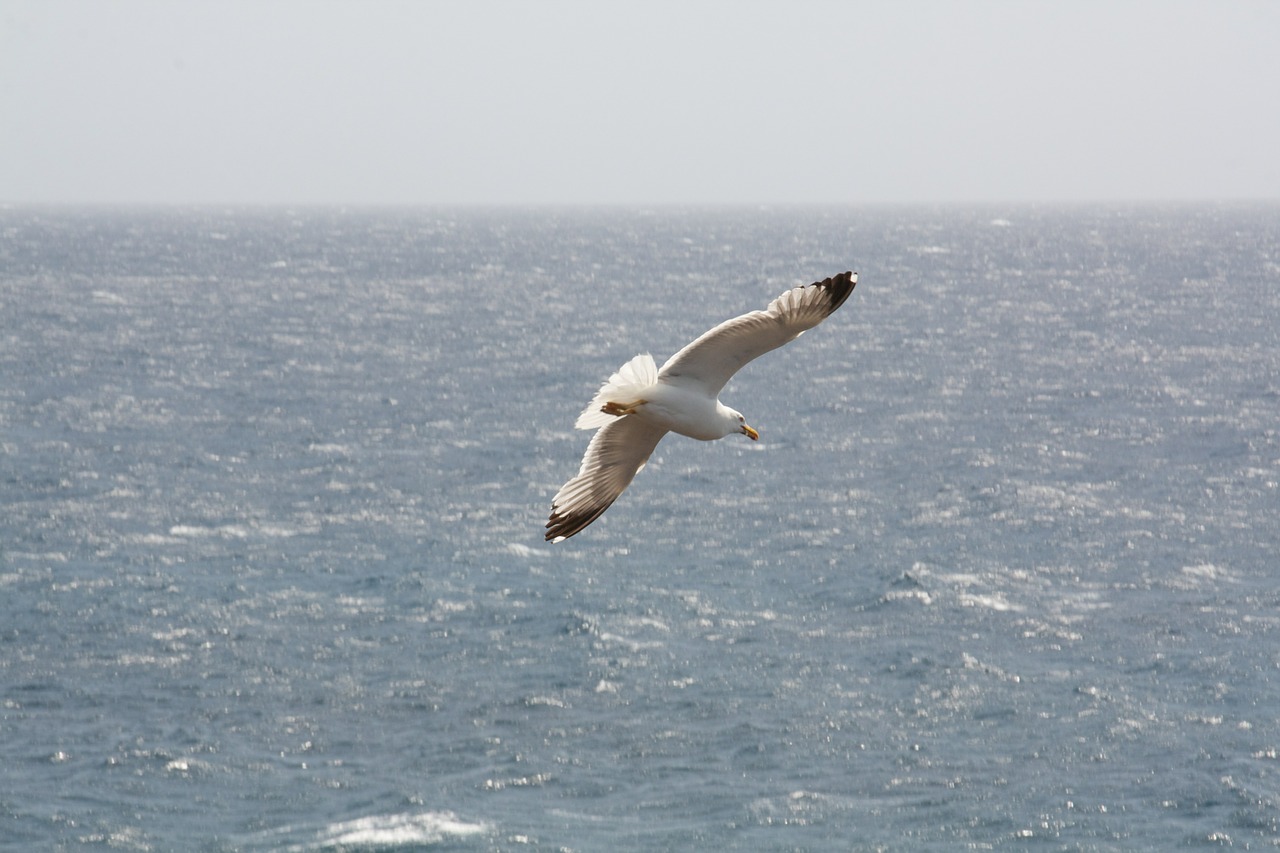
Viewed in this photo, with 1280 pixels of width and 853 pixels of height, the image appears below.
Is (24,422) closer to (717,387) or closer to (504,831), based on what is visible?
(504,831)

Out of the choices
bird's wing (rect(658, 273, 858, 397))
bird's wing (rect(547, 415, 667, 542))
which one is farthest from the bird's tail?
bird's wing (rect(547, 415, 667, 542))

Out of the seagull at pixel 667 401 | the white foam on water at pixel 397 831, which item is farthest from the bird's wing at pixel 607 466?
the white foam on water at pixel 397 831

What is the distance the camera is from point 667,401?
16375mm

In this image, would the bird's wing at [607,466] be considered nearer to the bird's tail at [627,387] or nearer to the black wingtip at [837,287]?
the bird's tail at [627,387]

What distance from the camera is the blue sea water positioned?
41.2 metres

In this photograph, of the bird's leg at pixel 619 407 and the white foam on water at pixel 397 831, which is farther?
the white foam on water at pixel 397 831

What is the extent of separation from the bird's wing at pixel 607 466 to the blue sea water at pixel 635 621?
943 inches

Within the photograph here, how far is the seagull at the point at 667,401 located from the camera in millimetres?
15469

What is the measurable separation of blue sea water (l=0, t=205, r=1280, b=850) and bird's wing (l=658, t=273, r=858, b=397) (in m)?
25.1

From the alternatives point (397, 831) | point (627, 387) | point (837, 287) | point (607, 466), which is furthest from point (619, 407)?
point (397, 831)

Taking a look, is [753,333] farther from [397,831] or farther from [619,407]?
[397,831]

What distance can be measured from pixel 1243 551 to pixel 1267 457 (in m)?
21.1

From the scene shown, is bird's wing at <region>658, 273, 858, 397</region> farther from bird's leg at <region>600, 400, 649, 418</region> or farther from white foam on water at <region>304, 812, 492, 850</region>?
white foam on water at <region>304, 812, 492, 850</region>

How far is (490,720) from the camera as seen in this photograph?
152 feet
